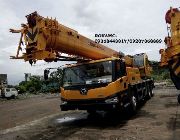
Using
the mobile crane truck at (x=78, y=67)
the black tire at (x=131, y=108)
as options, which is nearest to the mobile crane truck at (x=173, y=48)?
the mobile crane truck at (x=78, y=67)

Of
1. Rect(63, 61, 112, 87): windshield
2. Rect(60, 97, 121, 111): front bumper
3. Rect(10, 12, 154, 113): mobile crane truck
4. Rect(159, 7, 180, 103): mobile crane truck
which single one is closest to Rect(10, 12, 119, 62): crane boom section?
Rect(10, 12, 154, 113): mobile crane truck

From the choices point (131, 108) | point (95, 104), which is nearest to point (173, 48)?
point (95, 104)

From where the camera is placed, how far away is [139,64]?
18.2m

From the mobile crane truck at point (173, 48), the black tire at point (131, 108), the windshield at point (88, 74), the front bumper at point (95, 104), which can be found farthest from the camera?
the black tire at point (131, 108)

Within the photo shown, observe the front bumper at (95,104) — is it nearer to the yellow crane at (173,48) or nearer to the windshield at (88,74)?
the windshield at (88,74)

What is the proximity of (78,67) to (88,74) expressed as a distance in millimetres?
588

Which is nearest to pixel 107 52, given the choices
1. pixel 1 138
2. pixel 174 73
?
pixel 174 73

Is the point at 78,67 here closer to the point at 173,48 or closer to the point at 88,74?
the point at 88,74

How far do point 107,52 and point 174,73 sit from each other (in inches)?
180

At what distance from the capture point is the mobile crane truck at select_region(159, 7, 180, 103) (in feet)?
31.4

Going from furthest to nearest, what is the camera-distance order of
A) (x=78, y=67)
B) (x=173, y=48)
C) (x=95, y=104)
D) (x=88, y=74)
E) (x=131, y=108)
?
1. (x=131, y=108)
2. (x=78, y=67)
3. (x=88, y=74)
4. (x=95, y=104)
5. (x=173, y=48)

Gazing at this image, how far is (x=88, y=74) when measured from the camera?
1115 cm

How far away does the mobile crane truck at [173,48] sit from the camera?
31.4 ft

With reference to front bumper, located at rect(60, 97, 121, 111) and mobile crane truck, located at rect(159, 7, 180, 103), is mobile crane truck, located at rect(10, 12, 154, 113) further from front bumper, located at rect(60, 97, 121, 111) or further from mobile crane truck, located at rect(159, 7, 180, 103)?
mobile crane truck, located at rect(159, 7, 180, 103)
